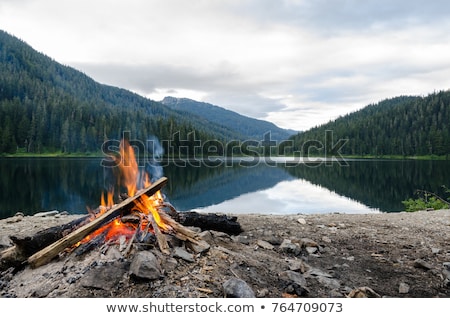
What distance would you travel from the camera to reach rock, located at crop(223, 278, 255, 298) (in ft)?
15.1

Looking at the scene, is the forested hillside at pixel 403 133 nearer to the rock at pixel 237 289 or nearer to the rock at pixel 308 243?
the rock at pixel 308 243

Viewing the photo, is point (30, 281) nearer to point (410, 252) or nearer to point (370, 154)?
point (410, 252)

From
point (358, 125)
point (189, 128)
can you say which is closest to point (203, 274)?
point (189, 128)

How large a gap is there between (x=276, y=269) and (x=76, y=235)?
3823 mm

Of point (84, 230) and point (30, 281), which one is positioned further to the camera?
point (84, 230)

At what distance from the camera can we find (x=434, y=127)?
127938 mm

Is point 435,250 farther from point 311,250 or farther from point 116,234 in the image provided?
point 116,234

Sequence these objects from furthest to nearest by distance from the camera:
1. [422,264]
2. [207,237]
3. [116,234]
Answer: [207,237] → [422,264] → [116,234]

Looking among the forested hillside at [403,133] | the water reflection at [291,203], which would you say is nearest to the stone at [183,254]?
the water reflection at [291,203]

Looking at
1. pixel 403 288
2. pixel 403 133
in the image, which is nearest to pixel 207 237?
pixel 403 288

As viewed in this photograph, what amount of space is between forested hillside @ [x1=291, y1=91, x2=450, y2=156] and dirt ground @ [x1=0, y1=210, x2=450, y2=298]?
129 metres

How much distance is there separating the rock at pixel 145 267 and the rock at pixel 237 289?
108 cm

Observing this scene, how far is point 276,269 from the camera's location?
5.84m

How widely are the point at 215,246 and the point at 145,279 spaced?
1.74m
